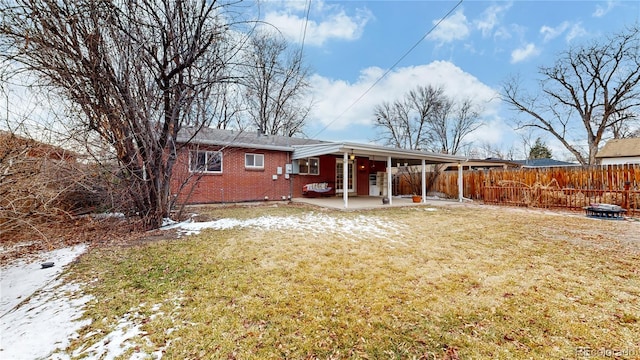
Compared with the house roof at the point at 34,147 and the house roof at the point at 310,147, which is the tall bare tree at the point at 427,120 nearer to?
the house roof at the point at 310,147

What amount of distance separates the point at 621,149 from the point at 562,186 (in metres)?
17.0

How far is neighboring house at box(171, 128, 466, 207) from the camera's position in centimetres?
929

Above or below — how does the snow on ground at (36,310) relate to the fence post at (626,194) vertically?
below

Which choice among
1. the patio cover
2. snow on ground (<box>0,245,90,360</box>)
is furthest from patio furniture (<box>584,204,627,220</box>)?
snow on ground (<box>0,245,90,360</box>)

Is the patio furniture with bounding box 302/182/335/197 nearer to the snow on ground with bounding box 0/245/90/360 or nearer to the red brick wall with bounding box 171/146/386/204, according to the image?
the red brick wall with bounding box 171/146/386/204

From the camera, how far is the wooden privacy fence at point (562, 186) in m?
8.34

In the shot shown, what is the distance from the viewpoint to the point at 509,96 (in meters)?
22.2

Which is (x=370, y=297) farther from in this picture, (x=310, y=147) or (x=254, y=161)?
(x=254, y=161)

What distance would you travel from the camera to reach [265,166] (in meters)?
11.7

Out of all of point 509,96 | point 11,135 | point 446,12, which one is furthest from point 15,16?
point 509,96

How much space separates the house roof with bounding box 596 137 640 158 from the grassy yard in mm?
22196

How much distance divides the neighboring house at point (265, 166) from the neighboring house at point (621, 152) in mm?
17469

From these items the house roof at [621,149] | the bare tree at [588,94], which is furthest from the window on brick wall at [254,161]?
the house roof at [621,149]

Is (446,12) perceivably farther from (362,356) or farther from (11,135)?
(11,135)
